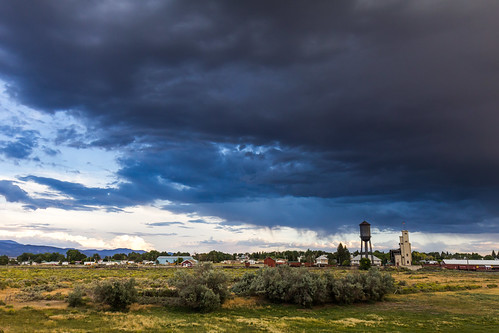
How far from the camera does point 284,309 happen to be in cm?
3956

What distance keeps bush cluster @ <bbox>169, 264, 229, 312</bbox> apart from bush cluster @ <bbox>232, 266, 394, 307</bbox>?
5.98m

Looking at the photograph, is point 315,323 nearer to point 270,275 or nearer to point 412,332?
point 412,332

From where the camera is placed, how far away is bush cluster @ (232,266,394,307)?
1638 inches

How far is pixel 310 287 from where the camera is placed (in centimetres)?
4109

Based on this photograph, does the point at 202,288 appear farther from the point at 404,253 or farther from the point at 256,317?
the point at 404,253

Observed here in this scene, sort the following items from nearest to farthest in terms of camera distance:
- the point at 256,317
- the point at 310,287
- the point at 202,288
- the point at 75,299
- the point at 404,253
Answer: the point at 256,317 → the point at 75,299 → the point at 202,288 → the point at 310,287 → the point at 404,253

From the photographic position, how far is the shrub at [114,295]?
3654 cm

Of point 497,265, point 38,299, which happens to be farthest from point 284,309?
point 497,265

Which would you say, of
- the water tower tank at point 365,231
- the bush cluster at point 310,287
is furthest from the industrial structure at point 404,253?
the bush cluster at point 310,287

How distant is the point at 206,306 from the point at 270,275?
10.8m

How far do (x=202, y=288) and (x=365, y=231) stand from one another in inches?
3944

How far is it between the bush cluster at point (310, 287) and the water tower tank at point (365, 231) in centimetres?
8097

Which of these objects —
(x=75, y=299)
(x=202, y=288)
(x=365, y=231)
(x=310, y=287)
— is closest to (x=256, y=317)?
(x=202, y=288)

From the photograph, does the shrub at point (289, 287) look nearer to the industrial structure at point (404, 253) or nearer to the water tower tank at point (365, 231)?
the water tower tank at point (365, 231)
